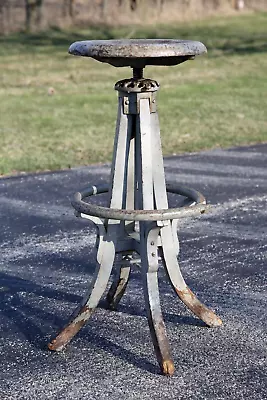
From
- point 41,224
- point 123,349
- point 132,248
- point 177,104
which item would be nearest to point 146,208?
point 132,248

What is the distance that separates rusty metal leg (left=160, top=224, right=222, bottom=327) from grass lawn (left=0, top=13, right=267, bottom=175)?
4.38 metres

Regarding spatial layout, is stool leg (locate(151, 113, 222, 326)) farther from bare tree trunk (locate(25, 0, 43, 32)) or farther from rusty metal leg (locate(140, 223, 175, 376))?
bare tree trunk (locate(25, 0, 43, 32))

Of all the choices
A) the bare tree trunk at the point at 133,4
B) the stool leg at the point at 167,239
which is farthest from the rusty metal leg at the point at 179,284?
the bare tree trunk at the point at 133,4

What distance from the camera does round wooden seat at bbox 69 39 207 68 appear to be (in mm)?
3855

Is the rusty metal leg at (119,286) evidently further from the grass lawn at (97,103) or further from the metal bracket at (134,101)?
the grass lawn at (97,103)

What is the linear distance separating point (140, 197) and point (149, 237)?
22 cm

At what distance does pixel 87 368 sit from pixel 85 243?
6.98ft

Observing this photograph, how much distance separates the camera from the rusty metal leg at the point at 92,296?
4324 millimetres

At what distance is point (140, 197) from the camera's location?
421 centimetres

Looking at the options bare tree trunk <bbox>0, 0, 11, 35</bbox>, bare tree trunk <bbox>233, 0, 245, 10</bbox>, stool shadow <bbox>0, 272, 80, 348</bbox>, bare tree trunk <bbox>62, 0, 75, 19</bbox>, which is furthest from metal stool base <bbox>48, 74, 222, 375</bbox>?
bare tree trunk <bbox>233, 0, 245, 10</bbox>

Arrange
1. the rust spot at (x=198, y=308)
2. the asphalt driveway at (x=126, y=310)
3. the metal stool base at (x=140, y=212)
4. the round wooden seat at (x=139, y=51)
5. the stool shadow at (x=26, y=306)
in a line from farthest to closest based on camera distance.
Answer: the stool shadow at (x=26, y=306), the rust spot at (x=198, y=308), the metal stool base at (x=140, y=212), the asphalt driveway at (x=126, y=310), the round wooden seat at (x=139, y=51)

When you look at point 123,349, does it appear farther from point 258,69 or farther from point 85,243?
point 258,69

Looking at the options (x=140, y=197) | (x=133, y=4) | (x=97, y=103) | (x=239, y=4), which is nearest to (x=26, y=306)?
(x=140, y=197)

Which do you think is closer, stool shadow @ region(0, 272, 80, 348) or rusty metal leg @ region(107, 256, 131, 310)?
stool shadow @ region(0, 272, 80, 348)
